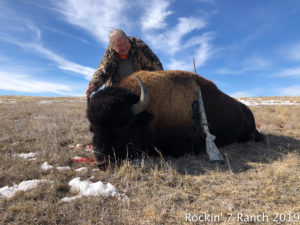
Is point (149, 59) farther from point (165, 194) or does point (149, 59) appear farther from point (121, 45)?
point (165, 194)

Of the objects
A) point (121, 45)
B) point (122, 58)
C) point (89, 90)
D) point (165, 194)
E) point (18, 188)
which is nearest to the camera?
point (165, 194)

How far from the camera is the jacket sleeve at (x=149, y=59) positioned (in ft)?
22.0

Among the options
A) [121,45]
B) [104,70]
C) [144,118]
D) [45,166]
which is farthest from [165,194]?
[121,45]

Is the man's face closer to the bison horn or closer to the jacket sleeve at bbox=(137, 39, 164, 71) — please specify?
the jacket sleeve at bbox=(137, 39, 164, 71)

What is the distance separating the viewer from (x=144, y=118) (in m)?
4.08

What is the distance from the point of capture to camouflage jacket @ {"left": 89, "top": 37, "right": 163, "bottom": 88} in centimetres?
638

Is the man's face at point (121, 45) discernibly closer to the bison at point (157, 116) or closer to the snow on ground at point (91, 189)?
the bison at point (157, 116)

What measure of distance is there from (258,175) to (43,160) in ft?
12.7

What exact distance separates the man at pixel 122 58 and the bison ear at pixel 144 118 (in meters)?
2.38

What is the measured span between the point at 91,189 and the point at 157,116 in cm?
212

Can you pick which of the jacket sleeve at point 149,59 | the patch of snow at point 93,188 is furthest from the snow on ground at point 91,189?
the jacket sleeve at point 149,59

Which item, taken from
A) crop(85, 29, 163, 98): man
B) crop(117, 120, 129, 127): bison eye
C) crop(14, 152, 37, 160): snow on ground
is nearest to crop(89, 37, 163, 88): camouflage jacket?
crop(85, 29, 163, 98): man

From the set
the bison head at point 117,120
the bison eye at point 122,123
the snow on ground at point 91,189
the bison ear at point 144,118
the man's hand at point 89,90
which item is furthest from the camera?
the man's hand at point 89,90

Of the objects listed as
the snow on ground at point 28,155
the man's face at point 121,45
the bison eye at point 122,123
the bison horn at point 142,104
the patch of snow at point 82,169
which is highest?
the man's face at point 121,45
